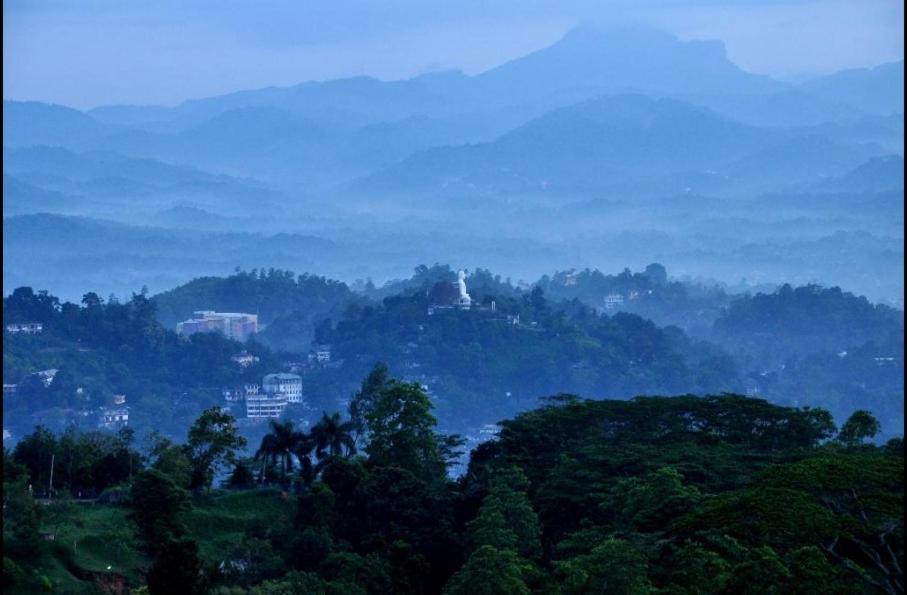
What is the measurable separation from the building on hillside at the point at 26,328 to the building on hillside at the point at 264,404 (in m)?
8.02

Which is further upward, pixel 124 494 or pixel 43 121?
pixel 43 121

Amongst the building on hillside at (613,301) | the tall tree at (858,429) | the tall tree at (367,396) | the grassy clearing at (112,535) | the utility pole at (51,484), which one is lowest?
the grassy clearing at (112,535)

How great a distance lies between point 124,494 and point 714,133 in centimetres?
13060

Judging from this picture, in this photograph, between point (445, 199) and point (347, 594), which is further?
point (445, 199)

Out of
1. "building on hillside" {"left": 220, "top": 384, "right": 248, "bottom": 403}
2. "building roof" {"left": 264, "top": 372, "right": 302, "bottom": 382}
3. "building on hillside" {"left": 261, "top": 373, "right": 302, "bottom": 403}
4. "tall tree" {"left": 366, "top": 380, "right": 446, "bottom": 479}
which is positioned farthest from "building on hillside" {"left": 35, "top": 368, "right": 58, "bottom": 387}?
"tall tree" {"left": 366, "top": 380, "right": 446, "bottom": 479}

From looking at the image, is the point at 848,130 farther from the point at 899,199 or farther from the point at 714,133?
the point at 899,199

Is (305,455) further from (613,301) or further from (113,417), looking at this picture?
(613,301)

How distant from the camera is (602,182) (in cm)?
14475

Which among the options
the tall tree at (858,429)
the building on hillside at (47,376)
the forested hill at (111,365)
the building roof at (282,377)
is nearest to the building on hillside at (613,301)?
the forested hill at (111,365)

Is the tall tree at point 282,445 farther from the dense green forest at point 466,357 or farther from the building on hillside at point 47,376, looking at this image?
the building on hillside at point 47,376

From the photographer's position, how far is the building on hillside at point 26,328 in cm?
6316

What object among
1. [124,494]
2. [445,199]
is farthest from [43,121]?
[124,494]

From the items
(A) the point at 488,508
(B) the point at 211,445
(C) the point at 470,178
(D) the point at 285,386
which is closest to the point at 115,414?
(D) the point at 285,386

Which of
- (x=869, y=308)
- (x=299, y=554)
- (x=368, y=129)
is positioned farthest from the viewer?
(x=368, y=129)
